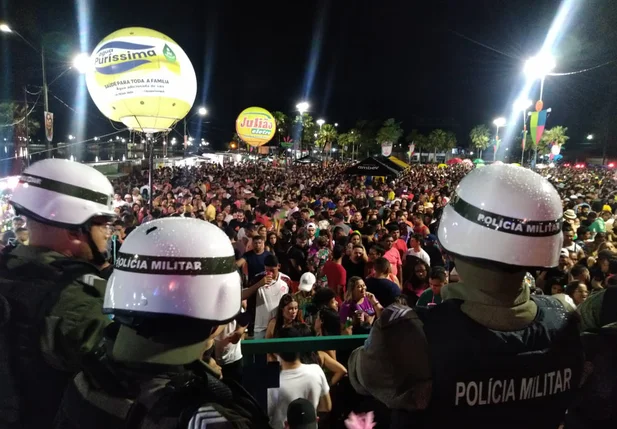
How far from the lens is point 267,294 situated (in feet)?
17.7

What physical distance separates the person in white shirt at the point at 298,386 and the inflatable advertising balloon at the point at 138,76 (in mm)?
5401

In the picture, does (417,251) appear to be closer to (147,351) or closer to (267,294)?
(267,294)

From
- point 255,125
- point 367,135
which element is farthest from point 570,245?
point 367,135

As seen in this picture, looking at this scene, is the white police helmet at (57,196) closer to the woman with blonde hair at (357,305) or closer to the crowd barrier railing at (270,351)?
the crowd barrier railing at (270,351)

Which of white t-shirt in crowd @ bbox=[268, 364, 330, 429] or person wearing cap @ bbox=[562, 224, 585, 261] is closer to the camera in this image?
white t-shirt in crowd @ bbox=[268, 364, 330, 429]

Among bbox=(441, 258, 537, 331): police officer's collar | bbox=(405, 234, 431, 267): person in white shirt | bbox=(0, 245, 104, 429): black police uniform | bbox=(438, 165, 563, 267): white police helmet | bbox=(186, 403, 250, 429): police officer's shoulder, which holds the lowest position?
bbox=(405, 234, 431, 267): person in white shirt

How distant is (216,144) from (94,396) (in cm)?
13732

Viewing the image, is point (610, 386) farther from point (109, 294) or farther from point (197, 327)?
point (109, 294)

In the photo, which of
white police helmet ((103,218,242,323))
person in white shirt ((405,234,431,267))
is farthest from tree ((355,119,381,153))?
white police helmet ((103,218,242,323))

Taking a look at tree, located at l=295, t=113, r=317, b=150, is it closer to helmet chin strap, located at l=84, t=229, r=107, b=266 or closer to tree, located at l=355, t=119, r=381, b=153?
tree, located at l=355, t=119, r=381, b=153

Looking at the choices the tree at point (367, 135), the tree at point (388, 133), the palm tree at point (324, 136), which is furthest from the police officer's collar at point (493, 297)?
the tree at point (367, 135)

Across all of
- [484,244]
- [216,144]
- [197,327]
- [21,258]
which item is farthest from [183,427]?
[216,144]

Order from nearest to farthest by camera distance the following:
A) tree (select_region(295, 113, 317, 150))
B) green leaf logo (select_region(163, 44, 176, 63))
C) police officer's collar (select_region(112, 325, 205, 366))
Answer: police officer's collar (select_region(112, 325, 205, 366)), green leaf logo (select_region(163, 44, 176, 63)), tree (select_region(295, 113, 317, 150))

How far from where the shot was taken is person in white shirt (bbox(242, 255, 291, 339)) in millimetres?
5328
